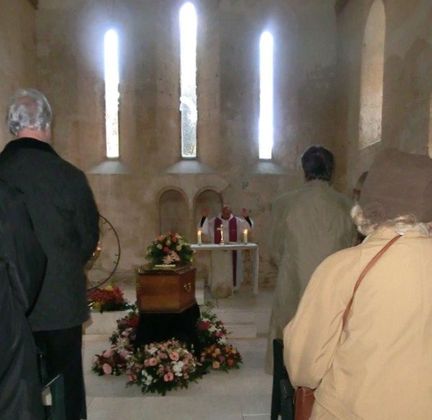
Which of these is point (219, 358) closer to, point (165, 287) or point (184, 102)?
point (165, 287)

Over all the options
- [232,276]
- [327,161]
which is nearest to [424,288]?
[327,161]

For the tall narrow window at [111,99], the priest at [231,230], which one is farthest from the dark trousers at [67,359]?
the tall narrow window at [111,99]

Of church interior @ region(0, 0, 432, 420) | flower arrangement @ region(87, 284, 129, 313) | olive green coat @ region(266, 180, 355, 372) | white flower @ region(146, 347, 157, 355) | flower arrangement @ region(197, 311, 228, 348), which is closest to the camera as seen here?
olive green coat @ region(266, 180, 355, 372)

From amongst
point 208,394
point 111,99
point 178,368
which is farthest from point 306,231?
point 111,99

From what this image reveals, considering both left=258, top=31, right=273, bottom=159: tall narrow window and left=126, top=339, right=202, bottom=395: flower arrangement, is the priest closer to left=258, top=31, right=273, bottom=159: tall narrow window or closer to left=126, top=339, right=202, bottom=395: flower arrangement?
left=258, top=31, right=273, bottom=159: tall narrow window

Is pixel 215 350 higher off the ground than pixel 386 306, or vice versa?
pixel 386 306

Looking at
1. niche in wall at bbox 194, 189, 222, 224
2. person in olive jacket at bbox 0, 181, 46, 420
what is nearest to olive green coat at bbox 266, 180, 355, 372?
person in olive jacket at bbox 0, 181, 46, 420

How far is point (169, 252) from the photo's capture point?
4.54 metres

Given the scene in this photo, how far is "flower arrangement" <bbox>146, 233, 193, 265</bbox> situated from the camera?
178 inches

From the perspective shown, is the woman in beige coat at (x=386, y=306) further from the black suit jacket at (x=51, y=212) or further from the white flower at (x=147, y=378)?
the white flower at (x=147, y=378)

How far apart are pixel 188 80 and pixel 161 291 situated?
682cm

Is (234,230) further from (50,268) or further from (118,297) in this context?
(50,268)

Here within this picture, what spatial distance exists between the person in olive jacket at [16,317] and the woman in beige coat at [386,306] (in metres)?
0.82

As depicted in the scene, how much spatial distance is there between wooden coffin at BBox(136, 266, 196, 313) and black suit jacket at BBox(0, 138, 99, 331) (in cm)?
212
